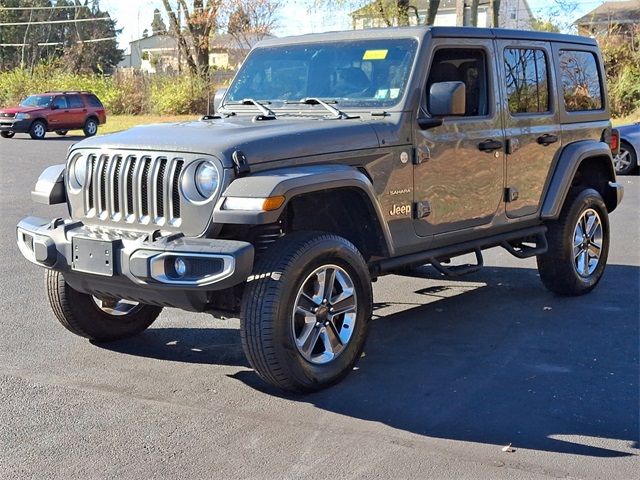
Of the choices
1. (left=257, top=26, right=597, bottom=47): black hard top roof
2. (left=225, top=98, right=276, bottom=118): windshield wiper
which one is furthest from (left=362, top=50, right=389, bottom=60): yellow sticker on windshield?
(left=225, top=98, right=276, bottom=118): windshield wiper

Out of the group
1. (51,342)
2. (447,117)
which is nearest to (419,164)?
(447,117)

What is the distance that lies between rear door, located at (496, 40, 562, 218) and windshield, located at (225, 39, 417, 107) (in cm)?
110

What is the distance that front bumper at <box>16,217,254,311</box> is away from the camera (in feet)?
14.3

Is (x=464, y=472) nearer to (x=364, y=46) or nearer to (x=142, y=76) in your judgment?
(x=364, y=46)

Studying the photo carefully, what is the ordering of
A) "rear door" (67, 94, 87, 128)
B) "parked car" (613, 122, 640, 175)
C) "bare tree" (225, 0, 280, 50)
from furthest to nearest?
"bare tree" (225, 0, 280, 50) < "rear door" (67, 94, 87, 128) < "parked car" (613, 122, 640, 175)

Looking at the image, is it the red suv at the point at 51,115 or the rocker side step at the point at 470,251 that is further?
the red suv at the point at 51,115

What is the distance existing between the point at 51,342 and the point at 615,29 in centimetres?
3031

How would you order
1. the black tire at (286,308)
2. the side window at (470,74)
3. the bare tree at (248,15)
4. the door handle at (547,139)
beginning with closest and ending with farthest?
the black tire at (286,308), the side window at (470,74), the door handle at (547,139), the bare tree at (248,15)

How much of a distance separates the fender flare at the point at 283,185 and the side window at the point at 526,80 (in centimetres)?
203

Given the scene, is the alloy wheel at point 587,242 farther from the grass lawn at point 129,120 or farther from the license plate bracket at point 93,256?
the grass lawn at point 129,120

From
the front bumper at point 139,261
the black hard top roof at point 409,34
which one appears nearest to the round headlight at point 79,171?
the front bumper at point 139,261

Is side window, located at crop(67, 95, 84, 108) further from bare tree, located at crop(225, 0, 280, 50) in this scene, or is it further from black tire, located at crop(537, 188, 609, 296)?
black tire, located at crop(537, 188, 609, 296)

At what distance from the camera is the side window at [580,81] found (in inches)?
285

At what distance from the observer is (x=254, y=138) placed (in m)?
4.76
